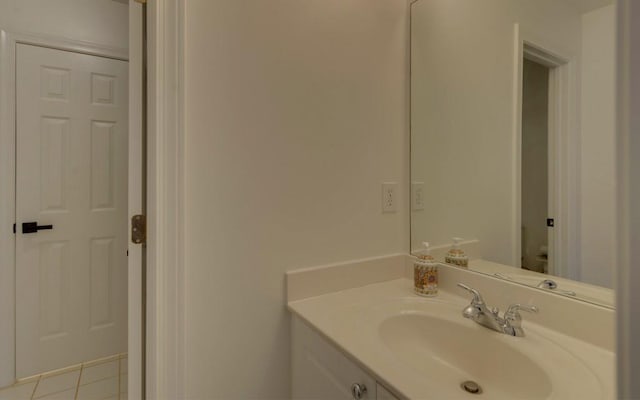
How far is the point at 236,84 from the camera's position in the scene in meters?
0.97

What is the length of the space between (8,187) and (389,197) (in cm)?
199

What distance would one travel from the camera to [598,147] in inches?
33.1

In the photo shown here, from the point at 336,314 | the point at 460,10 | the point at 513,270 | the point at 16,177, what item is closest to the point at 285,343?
the point at 336,314

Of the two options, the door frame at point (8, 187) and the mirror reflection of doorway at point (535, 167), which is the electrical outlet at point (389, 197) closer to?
the mirror reflection of doorway at point (535, 167)

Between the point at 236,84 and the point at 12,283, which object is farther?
the point at 12,283

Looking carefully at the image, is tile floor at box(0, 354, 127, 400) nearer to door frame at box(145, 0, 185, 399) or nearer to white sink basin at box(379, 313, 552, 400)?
door frame at box(145, 0, 185, 399)

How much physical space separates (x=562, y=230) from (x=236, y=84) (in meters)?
1.06

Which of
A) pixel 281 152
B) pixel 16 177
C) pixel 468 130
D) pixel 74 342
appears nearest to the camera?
pixel 281 152

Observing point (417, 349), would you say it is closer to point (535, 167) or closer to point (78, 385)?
point (535, 167)

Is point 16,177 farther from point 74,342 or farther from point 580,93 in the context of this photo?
point 580,93

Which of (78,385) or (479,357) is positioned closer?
(479,357)

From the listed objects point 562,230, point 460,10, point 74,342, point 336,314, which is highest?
point 460,10

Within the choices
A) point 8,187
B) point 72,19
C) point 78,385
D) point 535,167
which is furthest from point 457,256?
point 72,19

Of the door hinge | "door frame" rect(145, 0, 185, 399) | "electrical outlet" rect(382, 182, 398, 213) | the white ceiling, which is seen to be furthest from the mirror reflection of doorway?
the door hinge
